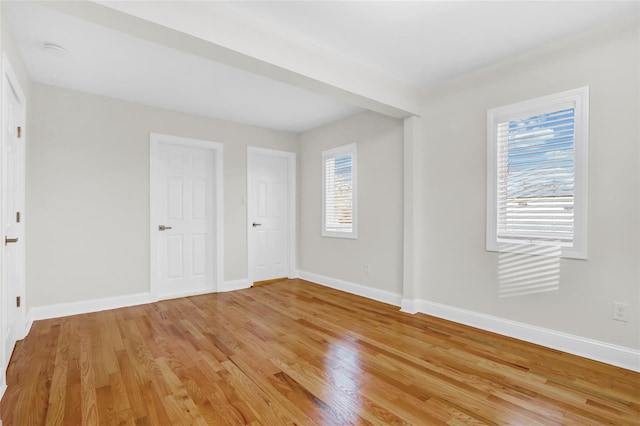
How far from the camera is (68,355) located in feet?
8.55

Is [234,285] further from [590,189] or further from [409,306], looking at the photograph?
[590,189]

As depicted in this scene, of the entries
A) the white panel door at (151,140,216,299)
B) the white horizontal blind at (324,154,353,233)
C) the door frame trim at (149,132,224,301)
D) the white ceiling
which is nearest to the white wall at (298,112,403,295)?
the white horizontal blind at (324,154,353,233)

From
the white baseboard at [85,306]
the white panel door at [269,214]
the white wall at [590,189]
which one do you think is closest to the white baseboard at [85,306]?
the white baseboard at [85,306]

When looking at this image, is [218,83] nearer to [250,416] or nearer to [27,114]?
[27,114]

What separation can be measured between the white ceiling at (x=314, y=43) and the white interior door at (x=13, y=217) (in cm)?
50

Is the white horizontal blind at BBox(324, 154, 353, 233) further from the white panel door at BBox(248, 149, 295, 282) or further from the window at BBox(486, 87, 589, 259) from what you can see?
the window at BBox(486, 87, 589, 259)

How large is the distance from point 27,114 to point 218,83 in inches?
74.9

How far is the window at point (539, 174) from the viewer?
2578mm

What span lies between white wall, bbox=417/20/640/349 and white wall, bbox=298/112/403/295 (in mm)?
433

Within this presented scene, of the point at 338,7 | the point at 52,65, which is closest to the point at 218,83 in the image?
the point at 52,65

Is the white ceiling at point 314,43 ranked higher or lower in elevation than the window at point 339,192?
higher

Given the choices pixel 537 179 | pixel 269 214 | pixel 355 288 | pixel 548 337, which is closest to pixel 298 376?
pixel 548 337

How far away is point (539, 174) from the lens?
280 centimetres

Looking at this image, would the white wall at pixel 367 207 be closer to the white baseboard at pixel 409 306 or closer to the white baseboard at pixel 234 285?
the white baseboard at pixel 409 306
